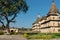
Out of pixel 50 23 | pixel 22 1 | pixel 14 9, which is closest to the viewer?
pixel 14 9

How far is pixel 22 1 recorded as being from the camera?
41.5 metres

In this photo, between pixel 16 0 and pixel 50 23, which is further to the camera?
pixel 50 23

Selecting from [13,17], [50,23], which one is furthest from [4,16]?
[50,23]

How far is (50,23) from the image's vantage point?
169 feet

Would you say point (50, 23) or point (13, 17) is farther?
point (50, 23)

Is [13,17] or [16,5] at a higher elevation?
[16,5]

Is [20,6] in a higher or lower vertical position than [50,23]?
higher

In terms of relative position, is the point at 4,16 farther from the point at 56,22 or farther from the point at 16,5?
the point at 56,22

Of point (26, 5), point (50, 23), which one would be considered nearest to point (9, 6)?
point (26, 5)

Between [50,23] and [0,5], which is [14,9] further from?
[50,23]

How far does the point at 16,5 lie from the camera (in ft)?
131

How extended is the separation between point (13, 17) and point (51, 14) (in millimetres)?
16222

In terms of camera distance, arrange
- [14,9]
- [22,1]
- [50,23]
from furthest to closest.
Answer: [50,23] → [22,1] → [14,9]

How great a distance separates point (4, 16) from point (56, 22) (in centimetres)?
1805
